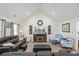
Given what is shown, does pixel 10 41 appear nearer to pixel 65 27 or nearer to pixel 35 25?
pixel 35 25

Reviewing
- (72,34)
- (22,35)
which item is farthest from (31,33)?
(72,34)

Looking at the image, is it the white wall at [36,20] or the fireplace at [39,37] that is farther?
the fireplace at [39,37]

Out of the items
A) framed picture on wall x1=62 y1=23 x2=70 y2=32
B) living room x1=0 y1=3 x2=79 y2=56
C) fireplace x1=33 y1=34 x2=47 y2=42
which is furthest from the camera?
fireplace x1=33 y1=34 x2=47 y2=42

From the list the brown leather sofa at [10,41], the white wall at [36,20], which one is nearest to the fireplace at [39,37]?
the white wall at [36,20]

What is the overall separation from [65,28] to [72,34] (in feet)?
→ 1.71

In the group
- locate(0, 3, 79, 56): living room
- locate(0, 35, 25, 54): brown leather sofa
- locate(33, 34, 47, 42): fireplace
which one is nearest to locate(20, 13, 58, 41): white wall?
locate(0, 3, 79, 56): living room

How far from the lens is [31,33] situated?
3.73 m

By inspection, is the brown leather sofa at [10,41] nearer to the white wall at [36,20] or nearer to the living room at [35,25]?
the living room at [35,25]

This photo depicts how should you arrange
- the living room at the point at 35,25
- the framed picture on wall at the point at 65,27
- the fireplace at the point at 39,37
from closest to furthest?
1. the living room at the point at 35,25
2. the framed picture on wall at the point at 65,27
3. the fireplace at the point at 39,37

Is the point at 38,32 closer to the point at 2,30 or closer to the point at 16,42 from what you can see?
the point at 16,42

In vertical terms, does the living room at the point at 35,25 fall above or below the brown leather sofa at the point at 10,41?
above

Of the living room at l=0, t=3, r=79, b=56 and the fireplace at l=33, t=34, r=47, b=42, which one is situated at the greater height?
the living room at l=0, t=3, r=79, b=56

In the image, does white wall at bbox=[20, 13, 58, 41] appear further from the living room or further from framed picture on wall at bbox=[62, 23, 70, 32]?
framed picture on wall at bbox=[62, 23, 70, 32]

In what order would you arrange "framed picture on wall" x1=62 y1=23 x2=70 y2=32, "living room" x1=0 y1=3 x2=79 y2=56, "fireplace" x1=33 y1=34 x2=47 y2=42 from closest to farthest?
1. "living room" x1=0 y1=3 x2=79 y2=56
2. "framed picture on wall" x1=62 y1=23 x2=70 y2=32
3. "fireplace" x1=33 y1=34 x2=47 y2=42
